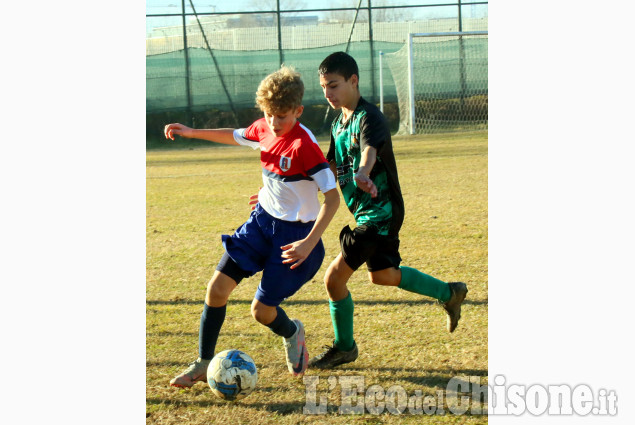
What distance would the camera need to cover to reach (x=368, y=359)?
3707mm

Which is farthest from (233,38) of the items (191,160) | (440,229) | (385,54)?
(440,229)

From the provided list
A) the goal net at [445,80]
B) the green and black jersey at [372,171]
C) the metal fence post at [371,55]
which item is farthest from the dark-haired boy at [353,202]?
the metal fence post at [371,55]

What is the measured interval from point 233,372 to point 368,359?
81 cm

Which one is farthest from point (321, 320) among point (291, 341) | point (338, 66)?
point (338, 66)

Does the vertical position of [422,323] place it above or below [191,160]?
below

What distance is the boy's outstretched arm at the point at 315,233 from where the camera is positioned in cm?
319

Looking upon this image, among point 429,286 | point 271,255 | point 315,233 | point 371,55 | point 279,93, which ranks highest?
point 371,55

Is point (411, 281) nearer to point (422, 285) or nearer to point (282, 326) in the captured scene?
point (422, 285)

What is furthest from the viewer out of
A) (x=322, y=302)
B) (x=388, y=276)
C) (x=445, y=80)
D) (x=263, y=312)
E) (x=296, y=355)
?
(x=445, y=80)

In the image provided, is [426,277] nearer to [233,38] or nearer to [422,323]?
[422,323]

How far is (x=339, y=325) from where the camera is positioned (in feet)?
12.1

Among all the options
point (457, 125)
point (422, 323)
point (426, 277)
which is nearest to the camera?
point (426, 277)

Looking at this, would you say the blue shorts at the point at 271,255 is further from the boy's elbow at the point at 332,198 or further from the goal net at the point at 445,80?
the goal net at the point at 445,80

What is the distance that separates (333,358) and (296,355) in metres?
0.23
